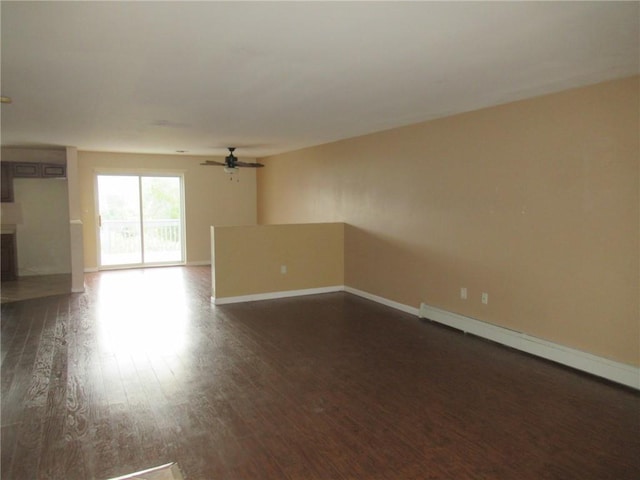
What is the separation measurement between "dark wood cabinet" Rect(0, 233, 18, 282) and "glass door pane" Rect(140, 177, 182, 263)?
87.5 inches

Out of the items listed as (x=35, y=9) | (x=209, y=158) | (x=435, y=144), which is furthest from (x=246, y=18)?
(x=209, y=158)

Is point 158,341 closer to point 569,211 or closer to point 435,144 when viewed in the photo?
point 435,144

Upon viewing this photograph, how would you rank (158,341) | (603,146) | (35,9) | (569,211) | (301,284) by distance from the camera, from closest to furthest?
1. (35,9)
2. (603,146)
3. (569,211)
4. (158,341)
5. (301,284)

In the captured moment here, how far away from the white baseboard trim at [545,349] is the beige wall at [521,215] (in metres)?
0.07

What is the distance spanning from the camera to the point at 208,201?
9.28 metres

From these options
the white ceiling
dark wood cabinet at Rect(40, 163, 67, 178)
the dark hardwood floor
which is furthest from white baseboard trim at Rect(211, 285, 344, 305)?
dark wood cabinet at Rect(40, 163, 67, 178)

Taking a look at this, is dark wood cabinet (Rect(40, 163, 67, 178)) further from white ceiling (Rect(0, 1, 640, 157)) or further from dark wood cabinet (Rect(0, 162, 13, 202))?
white ceiling (Rect(0, 1, 640, 157))

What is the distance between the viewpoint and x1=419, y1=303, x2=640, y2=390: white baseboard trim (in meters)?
3.23

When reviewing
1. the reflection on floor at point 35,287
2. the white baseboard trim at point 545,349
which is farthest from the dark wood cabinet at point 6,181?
the white baseboard trim at point 545,349

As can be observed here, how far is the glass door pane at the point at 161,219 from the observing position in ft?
28.7

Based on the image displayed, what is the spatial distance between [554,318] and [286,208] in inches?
225

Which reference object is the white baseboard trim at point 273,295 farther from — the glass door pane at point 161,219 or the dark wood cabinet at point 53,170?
the dark wood cabinet at point 53,170

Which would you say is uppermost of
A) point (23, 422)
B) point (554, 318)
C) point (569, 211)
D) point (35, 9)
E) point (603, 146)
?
point (35, 9)

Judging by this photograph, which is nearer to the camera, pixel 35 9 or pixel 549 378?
pixel 35 9
